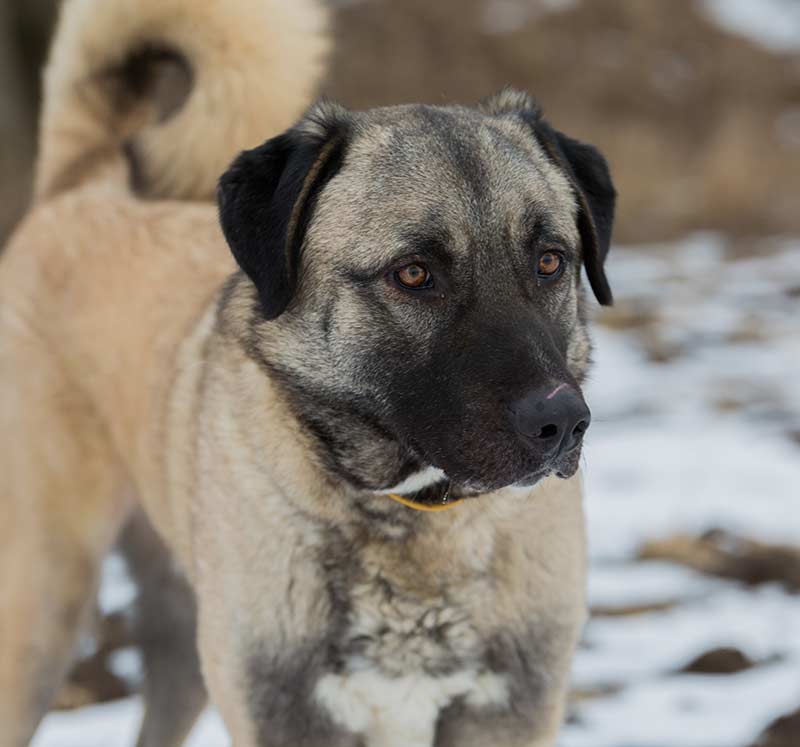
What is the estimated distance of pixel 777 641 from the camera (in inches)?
157

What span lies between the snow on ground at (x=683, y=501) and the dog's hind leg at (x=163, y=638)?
319mm

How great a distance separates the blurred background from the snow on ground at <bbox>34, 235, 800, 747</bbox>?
1 cm

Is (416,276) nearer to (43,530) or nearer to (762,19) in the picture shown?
(43,530)

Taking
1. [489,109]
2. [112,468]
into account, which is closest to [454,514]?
[489,109]

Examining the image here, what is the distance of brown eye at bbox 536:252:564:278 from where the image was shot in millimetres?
2545

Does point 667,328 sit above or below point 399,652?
below

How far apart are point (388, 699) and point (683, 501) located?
9.40ft

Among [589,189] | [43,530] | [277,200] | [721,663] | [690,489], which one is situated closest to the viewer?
[277,200]

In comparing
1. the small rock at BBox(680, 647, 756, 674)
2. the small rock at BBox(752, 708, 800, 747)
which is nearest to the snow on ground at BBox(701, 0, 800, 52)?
the small rock at BBox(680, 647, 756, 674)

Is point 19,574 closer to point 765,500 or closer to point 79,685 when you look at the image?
point 79,685

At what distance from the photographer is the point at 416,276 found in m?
2.44

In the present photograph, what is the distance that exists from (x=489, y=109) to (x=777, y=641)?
2080 millimetres

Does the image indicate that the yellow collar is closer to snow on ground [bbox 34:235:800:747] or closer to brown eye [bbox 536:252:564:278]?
brown eye [bbox 536:252:564:278]

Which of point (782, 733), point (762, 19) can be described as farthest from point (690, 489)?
point (762, 19)
